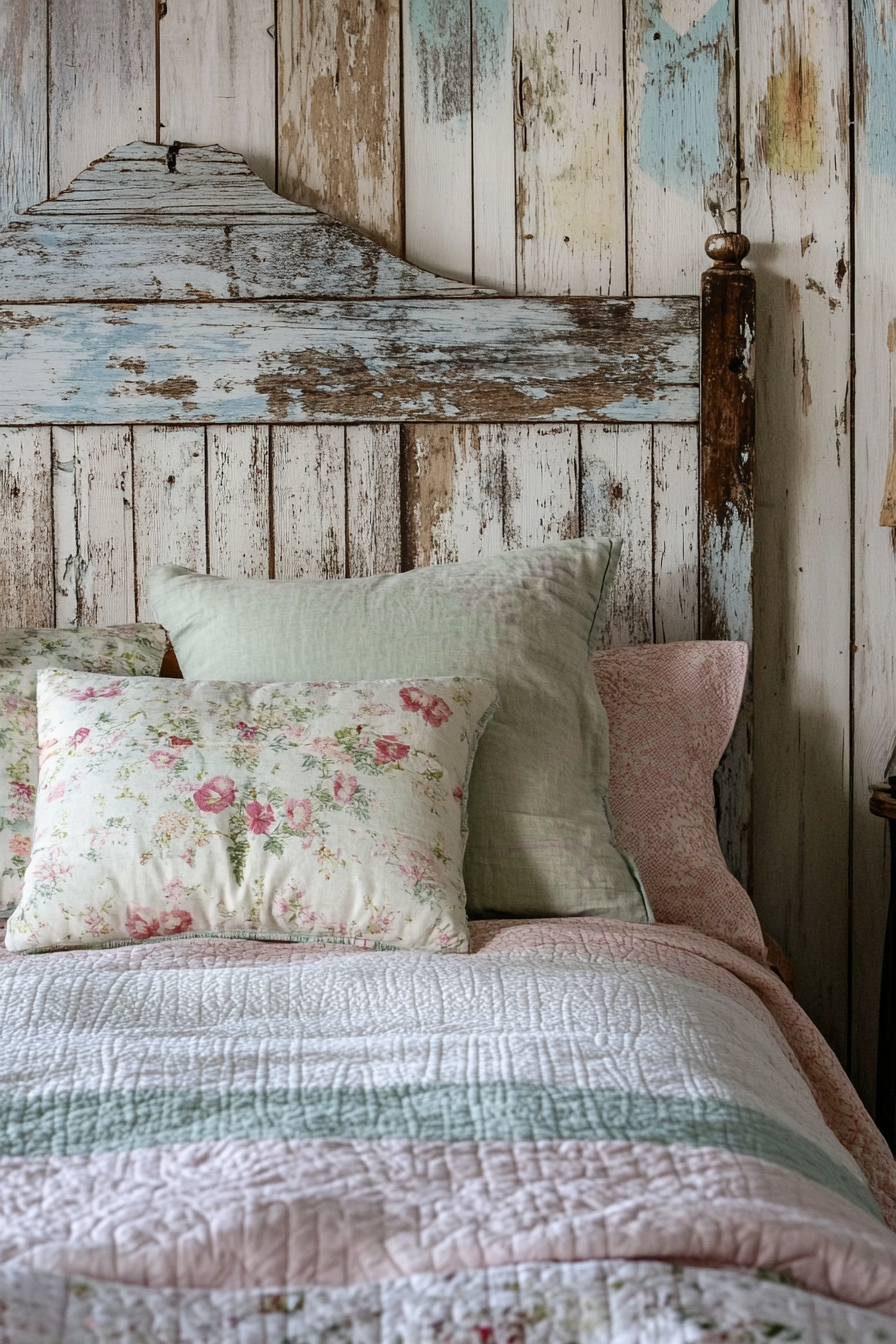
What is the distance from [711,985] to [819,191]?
1.35 metres

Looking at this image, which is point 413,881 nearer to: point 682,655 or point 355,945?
point 355,945

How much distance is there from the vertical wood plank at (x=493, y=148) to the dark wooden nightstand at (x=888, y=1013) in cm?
101

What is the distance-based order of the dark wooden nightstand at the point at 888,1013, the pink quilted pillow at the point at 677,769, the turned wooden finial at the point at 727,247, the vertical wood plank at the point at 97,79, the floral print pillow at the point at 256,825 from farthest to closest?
the vertical wood plank at the point at 97,79, the turned wooden finial at the point at 727,247, the dark wooden nightstand at the point at 888,1013, the pink quilted pillow at the point at 677,769, the floral print pillow at the point at 256,825

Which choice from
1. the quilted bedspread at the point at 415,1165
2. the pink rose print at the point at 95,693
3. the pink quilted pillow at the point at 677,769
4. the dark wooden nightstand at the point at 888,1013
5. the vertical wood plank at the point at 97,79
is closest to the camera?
the quilted bedspread at the point at 415,1165

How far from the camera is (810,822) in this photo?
183cm

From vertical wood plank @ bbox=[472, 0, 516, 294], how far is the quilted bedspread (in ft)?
4.07

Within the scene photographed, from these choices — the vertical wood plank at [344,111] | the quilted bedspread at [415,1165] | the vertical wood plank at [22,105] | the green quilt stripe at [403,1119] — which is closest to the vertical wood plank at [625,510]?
the vertical wood plank at [344,111]

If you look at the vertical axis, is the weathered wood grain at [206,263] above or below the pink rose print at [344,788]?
above

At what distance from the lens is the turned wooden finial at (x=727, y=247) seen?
171 cm

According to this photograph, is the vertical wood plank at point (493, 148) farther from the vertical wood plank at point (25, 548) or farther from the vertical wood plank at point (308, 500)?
the vertical wood plank at point (25, 548)

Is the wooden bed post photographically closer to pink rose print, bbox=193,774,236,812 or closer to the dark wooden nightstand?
the dark wooden nightstand

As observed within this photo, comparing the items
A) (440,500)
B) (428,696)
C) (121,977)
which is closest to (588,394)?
(440,500)

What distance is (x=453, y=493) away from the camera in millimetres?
1780

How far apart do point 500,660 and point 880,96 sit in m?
1.19
